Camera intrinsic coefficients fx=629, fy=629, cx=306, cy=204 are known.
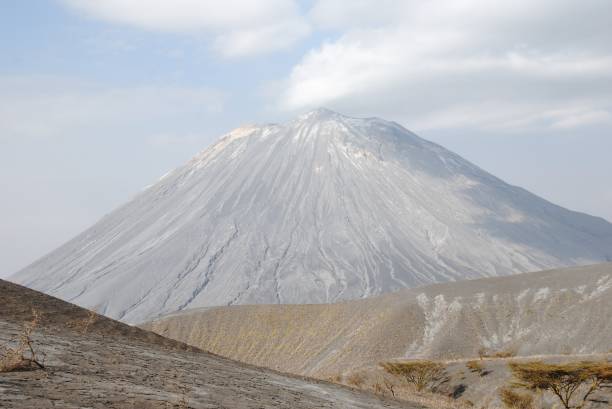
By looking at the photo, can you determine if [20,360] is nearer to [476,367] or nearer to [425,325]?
[476,367]

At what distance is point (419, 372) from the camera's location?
142 ft

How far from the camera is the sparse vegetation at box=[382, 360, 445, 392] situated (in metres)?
43.3

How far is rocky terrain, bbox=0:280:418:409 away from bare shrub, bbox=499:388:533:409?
16.8m

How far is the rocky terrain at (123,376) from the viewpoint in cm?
1134

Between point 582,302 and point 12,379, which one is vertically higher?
point 582,302

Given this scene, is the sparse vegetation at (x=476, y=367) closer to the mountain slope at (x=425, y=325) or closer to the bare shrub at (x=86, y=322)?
the mountain slope at (x=425, y=325)

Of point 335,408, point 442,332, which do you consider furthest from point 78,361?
point 442,332

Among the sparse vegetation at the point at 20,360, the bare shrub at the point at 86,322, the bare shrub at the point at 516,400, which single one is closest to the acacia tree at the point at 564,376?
the bare shrub at the point at 516,400

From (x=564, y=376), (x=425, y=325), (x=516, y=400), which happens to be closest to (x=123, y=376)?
(x=564, y=376)

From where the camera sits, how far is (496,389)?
39344 mm

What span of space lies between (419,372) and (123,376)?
1283 inches

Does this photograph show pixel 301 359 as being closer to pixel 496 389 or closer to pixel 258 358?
pixel 258 358

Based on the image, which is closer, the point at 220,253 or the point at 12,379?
the point at 12,379

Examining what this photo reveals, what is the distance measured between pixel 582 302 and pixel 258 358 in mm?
38543
